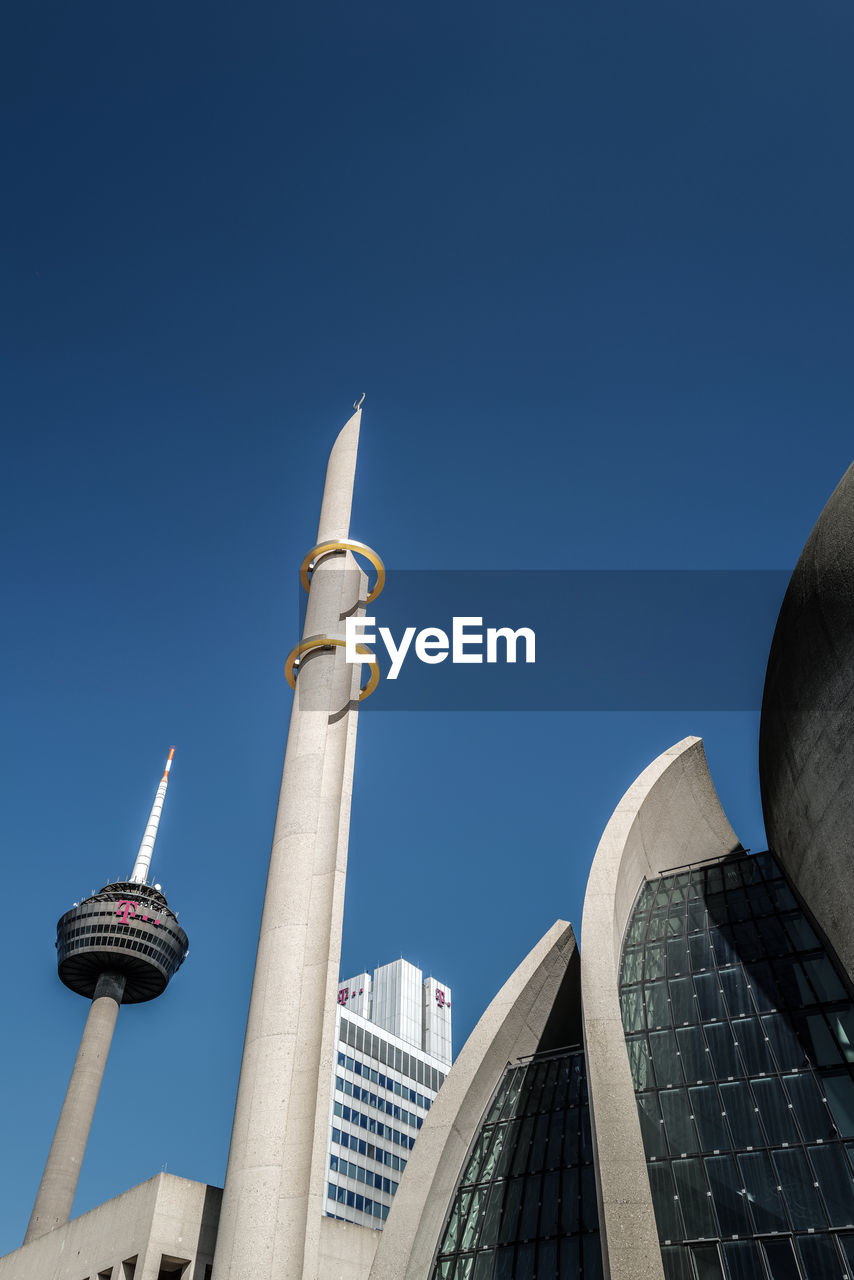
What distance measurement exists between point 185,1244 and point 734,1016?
15.7m

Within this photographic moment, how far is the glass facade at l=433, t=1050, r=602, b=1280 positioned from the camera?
22578mm

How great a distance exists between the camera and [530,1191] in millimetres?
24375

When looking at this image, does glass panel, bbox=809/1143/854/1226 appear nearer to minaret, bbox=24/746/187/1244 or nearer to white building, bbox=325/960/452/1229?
minaret, bbox=24/746/187/1244

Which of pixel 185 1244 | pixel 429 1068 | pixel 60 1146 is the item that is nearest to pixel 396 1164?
pixel 429 1068

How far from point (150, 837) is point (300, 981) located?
312ft

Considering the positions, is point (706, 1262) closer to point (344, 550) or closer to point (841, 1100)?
point (841, 1100)

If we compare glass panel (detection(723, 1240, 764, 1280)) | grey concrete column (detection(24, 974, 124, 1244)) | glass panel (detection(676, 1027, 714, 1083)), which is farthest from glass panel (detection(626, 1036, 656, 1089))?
grey concrete column (detection(24, 974, 124, 1244))

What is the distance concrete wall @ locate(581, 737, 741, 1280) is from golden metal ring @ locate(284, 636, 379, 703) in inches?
365

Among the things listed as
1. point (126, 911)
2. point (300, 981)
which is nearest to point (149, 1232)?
point (300, 981)

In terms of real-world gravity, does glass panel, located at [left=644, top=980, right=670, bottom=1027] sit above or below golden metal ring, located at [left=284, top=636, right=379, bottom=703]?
below

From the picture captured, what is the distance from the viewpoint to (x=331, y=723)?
31828 millimetres

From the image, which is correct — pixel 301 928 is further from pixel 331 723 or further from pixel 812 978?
pixel 812 978

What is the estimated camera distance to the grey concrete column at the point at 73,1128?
81625mm

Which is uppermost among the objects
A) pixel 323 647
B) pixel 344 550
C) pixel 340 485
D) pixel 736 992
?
pixel 340 485
